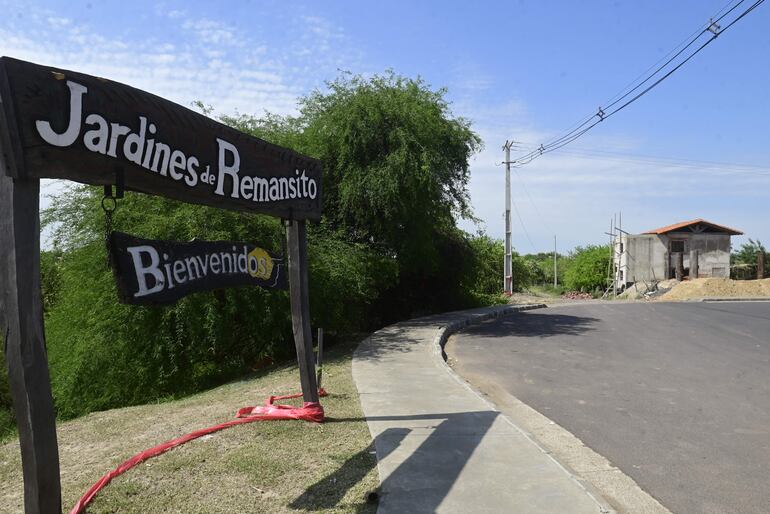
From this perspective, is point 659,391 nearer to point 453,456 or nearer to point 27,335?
point 453,456

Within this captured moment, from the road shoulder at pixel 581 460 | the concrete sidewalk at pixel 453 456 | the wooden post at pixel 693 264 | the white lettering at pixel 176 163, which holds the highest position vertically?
the white lettering at pixel 176 163

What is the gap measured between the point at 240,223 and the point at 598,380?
24.4ft

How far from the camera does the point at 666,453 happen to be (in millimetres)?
5500

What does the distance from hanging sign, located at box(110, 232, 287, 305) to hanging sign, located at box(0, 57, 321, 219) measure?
43cm

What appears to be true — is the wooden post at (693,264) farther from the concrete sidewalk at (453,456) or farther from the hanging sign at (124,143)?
the hanging sign at (124,143)

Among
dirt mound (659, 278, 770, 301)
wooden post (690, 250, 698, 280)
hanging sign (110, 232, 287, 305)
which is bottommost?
dirt mound (659, 278, 770, 301)

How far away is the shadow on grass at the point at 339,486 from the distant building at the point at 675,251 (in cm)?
4121

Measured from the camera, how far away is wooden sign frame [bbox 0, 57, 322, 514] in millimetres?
3260

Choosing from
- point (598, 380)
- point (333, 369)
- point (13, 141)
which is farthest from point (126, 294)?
point (598, 380)

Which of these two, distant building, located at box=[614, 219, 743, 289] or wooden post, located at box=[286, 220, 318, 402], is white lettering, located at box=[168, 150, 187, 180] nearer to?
wooden post, located at box=[286, 220, 318, 402]

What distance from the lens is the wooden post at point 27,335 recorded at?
325 centimetres

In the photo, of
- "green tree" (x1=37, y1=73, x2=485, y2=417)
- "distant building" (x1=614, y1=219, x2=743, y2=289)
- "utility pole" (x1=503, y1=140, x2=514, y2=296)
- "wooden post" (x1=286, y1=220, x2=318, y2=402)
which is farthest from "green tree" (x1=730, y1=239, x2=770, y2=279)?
"wooden post" (x1=286, y1=220, x2=318, y2=402)

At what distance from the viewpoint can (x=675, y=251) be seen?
4181 centimetres

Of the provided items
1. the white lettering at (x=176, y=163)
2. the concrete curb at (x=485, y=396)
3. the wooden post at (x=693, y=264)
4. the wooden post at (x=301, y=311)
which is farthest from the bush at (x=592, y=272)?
the white lettering at (x=176, y=163)
